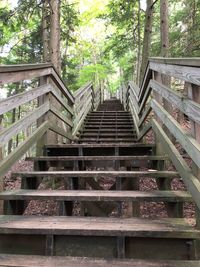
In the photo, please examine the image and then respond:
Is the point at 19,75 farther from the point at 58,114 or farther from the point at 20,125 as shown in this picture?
the point at 58,114

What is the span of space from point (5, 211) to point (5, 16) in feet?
25.3

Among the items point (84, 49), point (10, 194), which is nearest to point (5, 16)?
point (10, 194)

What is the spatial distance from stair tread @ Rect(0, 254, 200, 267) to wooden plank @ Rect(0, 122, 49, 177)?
102 cm

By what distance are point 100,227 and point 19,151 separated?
1.61 m

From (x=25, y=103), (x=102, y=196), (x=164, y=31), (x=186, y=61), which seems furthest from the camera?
(x=164, y=31)

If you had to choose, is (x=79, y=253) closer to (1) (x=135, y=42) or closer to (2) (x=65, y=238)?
(2) (x=65, y=238)

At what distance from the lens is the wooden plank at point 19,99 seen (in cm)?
329

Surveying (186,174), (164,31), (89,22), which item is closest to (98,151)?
(186,174)

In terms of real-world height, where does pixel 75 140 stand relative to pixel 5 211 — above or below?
above

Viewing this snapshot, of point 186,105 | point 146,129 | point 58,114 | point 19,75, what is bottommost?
point 146,129

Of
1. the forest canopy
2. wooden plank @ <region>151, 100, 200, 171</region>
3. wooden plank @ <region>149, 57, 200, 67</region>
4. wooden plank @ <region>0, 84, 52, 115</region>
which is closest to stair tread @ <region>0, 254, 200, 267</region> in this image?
wooden plank @ <region>151, 100, 200, 171</region>

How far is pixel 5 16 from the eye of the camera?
9648mm

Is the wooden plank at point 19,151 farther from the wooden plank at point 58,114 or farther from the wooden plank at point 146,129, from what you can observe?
the wooden plank at point 146,129

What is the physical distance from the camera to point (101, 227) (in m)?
2.77
